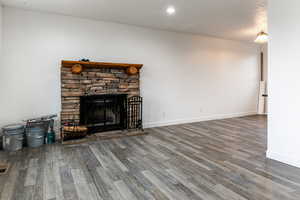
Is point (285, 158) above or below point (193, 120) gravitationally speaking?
below

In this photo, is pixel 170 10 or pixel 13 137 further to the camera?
pixel 170 10

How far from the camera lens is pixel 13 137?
141 inches

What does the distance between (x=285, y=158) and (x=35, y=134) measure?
4640 mm

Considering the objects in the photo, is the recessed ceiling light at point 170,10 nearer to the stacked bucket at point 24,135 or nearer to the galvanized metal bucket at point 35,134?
the stacked bucket at point 24,135

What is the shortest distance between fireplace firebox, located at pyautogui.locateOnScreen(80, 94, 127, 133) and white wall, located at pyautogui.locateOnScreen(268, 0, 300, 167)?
334 cm

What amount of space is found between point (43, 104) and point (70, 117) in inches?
25.7

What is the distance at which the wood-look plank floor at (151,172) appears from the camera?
82.4 inches

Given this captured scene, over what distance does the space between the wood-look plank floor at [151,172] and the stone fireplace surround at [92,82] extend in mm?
963

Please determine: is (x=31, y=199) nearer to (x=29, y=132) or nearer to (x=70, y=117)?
(x=29, y=132)

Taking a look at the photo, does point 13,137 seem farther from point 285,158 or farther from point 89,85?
point 285,158

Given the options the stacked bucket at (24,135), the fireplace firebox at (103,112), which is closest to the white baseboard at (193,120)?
the fireplace firebox at (103,112)

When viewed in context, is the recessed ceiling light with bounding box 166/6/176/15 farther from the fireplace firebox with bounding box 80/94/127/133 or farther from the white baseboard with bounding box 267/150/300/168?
the white baseboard with bounding box 267/150/300/168

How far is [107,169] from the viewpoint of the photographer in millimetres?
2727

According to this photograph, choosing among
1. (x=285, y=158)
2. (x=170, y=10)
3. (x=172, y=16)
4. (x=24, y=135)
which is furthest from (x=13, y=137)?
(x=285, y=158)
